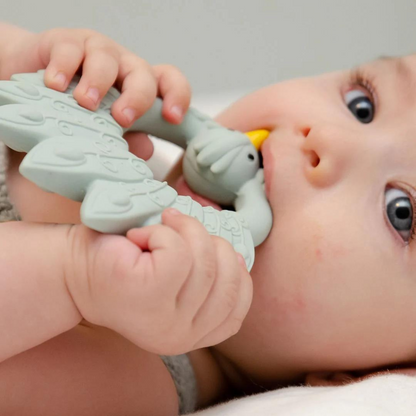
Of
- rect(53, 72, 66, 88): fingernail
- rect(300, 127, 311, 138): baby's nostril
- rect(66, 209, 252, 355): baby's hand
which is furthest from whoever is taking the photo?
rect(300, 127, 311, 138): baby's nostril

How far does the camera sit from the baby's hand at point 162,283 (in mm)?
419

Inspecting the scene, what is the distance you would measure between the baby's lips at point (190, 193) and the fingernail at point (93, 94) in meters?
0.18

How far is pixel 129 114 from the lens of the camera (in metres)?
0.60

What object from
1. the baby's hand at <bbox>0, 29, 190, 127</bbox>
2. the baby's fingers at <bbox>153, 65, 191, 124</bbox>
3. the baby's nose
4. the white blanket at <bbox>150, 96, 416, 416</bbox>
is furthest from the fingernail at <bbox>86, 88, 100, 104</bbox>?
the white blanket at <bbox>150, 96, 416, 416</bbox>

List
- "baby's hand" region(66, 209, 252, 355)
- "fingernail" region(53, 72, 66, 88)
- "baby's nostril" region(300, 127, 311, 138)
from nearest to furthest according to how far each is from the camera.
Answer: "baby's hand" region(66, 209, 252, 355) → "fingernail" region(53, 72, 66, 88) → "baby's nostril" region(300, 127, 311, 138)

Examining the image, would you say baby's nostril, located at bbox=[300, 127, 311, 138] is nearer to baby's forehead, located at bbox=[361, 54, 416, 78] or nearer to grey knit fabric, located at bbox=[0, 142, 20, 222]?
baby's forehead, located at bbox=[361, 54, 416, 78]

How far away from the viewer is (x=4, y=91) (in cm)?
48

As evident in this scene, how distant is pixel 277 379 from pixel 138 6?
100cm

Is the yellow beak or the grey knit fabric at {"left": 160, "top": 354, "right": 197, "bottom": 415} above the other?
the yellow beak

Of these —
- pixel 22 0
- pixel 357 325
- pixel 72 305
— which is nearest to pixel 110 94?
pixel 72 305

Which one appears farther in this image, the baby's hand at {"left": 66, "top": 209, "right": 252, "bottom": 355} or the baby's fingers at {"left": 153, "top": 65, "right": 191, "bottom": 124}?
the baby's fingers at {"left": 153, "top": 65, "right": 191, "bottom": 124}

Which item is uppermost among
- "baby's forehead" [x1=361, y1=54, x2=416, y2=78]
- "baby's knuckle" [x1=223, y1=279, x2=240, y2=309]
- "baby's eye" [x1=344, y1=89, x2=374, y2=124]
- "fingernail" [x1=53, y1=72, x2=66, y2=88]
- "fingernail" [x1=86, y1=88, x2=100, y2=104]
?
"baby's forehead" [x1=361, y1=54, x2=416, y2=78]

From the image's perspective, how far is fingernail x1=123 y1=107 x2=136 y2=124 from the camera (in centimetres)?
60

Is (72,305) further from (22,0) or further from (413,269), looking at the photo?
(22,0)
